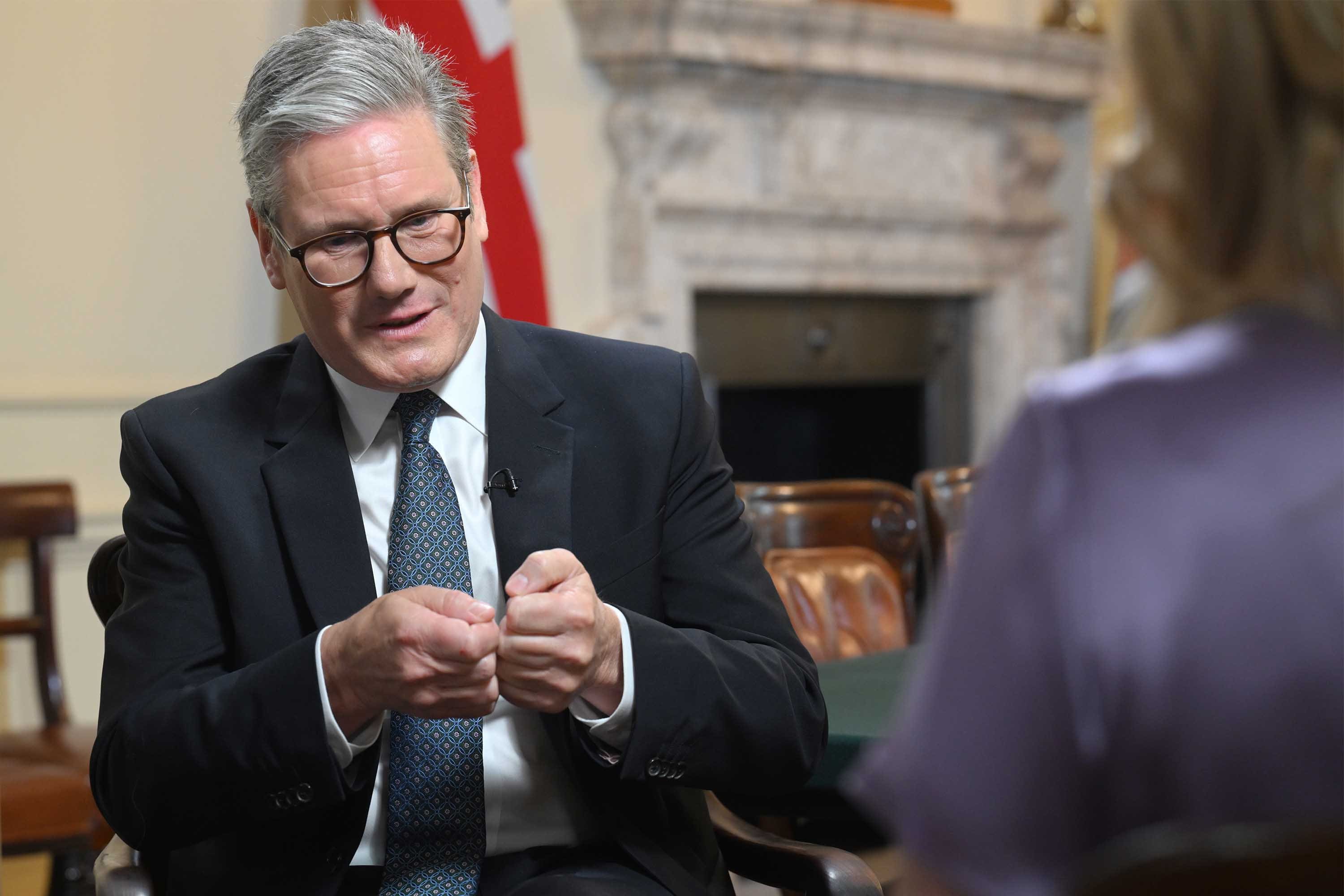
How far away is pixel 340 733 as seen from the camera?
4.54 ft

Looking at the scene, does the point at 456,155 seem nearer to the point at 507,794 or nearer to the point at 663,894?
the point at 507,794

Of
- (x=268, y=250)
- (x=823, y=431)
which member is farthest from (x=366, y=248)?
(x=823, y=431)

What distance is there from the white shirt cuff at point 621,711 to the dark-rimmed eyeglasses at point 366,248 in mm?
480

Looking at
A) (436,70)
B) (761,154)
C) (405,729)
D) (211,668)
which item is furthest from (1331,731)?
(761,154)

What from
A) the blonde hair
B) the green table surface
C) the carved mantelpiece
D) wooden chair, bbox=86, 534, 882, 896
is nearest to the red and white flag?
the carved mantelpiece

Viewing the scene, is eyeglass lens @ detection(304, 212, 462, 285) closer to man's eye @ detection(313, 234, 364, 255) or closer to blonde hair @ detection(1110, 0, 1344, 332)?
man's eye @ detection(313, 234, 364, 255)

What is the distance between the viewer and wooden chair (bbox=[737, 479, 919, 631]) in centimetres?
272

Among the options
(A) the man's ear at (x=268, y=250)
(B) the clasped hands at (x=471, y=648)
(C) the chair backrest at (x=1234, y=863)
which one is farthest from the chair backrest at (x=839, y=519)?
(C) the chair backrest at (x=1234, y=863)

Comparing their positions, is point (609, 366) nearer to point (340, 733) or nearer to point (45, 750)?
point (340, 733)

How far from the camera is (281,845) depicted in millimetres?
1479

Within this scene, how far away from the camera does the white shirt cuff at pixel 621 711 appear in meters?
1.40

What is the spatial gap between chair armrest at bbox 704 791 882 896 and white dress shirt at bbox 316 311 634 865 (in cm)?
18

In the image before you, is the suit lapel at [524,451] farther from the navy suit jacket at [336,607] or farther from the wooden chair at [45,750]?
the wooden chair at [45,750]

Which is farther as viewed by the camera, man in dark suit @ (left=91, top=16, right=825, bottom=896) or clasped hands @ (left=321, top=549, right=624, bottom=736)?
man in dark suit @ (left=91, top=16, right=825, bottom=896)
